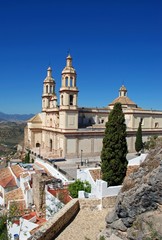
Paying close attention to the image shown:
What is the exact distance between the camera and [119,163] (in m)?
18.0

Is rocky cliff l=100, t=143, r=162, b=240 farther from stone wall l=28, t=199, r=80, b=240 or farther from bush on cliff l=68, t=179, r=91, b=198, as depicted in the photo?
bush on cliff l=68, t=179, r=91, b=198

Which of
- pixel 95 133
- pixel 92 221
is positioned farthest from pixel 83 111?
pixel 92 221

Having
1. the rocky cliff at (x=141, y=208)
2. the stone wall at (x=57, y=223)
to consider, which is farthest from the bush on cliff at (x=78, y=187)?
Answer: the rocky cliff at (x=141, y=208)

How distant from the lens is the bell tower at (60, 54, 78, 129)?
34.8m

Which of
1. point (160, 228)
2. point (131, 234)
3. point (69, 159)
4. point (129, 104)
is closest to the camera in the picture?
point (160, 228)

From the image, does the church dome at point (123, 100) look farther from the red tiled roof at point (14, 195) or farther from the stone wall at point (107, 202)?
the stone wall at point (107, 202)

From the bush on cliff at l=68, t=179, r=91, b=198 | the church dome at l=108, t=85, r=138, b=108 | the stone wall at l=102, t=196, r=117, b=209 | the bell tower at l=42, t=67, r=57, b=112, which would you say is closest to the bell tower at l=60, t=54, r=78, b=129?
the bell tower at l=42, t=67, r=57, b=112

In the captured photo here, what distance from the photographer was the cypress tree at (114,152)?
1764cm

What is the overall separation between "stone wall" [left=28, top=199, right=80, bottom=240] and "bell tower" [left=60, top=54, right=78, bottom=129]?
22121mm

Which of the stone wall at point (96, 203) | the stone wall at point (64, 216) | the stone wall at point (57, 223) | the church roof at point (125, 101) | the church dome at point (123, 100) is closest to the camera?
the stone wall at point (57, 223)

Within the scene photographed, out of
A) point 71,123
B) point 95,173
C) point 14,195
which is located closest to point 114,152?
point 95,173

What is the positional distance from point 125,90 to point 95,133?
13196mm

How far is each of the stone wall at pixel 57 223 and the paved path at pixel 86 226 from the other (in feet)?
0.73

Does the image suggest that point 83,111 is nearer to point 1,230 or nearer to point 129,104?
point 129,104
